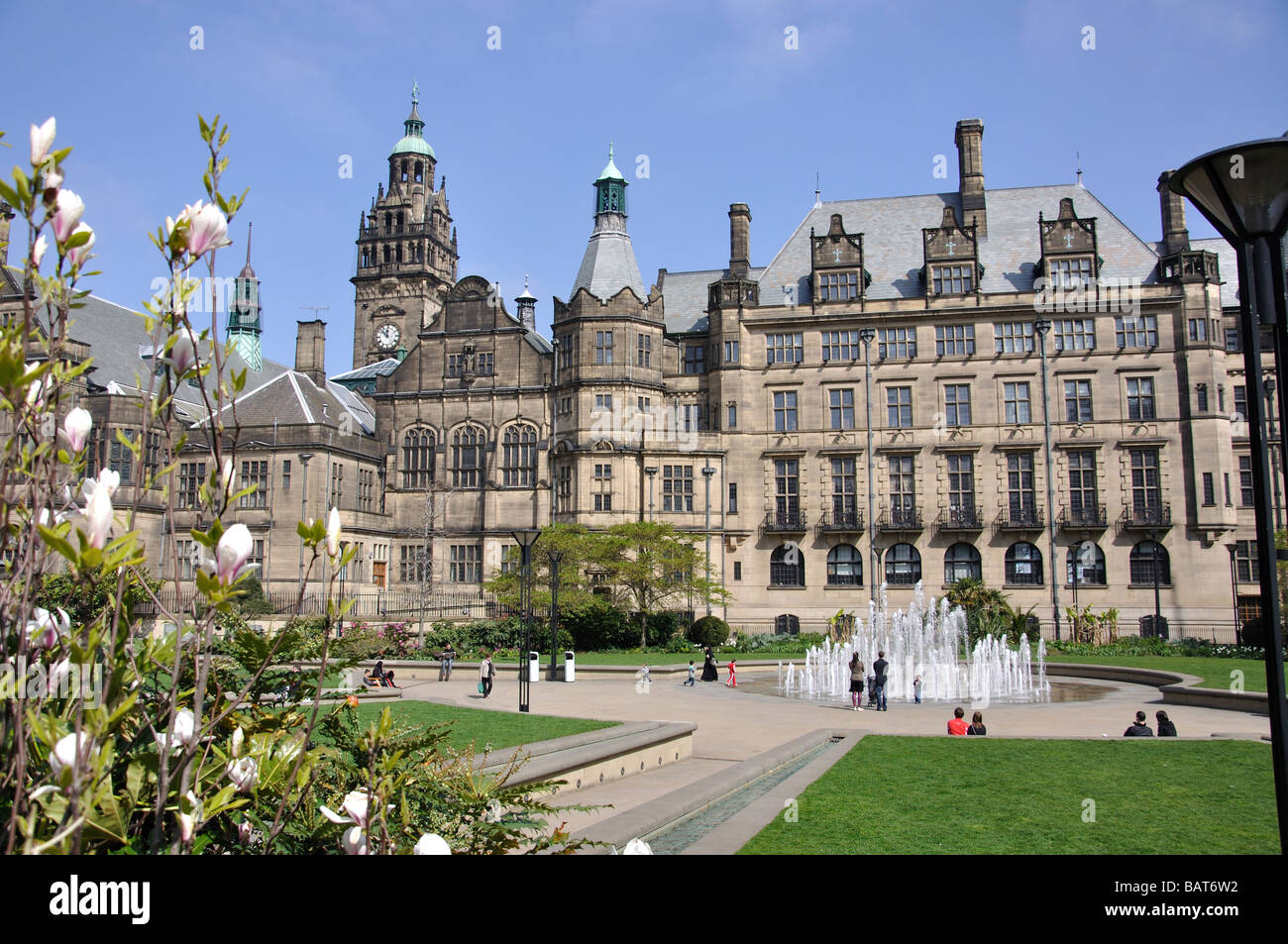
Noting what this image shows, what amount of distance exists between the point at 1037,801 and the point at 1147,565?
127 ft

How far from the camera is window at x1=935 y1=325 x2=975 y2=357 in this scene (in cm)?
4809

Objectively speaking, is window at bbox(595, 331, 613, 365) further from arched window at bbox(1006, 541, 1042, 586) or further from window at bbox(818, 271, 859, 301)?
arched window at bbox(1006, 541, 1042, 586)

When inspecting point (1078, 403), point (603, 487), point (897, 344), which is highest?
point (897, 344)

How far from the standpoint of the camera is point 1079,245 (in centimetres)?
4791

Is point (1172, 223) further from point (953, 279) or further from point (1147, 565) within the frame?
point (1147, 565)

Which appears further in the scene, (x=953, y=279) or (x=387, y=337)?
(x=387, y=337)

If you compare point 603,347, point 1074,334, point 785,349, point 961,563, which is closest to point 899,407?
point 785,349

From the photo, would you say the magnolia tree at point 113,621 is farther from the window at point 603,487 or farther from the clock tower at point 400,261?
the clock tower at point 400,261

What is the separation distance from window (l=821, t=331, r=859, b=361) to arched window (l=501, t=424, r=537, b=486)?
15.9 m

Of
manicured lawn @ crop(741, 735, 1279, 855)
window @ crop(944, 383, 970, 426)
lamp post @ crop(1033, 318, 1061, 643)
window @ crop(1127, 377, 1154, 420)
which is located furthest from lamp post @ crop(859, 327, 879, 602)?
manicured lawn @ crop(741, 735, 1279, 855)

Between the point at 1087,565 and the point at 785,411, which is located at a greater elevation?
the point at 785,411

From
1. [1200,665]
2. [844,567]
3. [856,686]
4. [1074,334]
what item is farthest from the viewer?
[844,567]

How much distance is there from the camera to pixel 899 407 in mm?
48469
